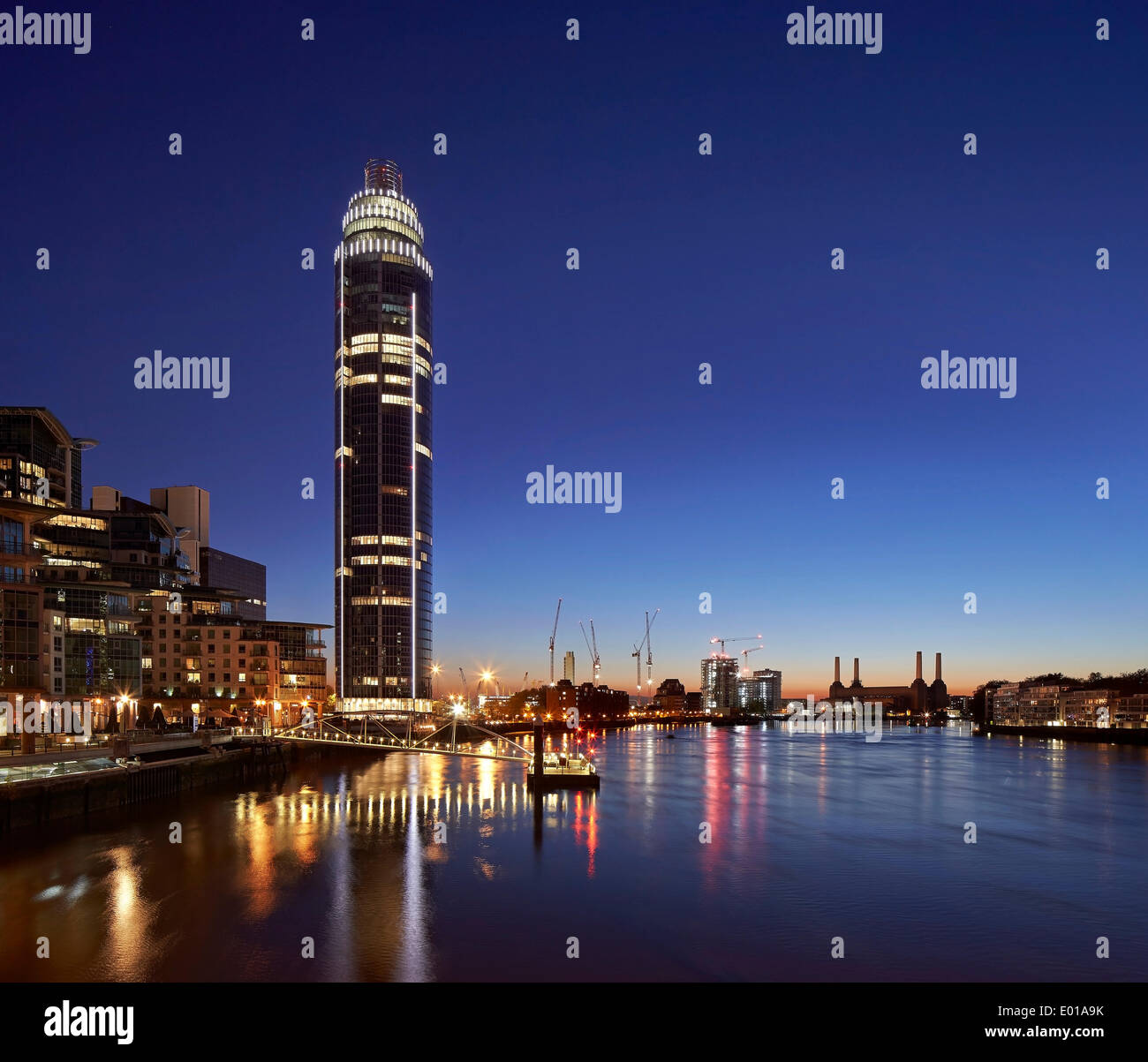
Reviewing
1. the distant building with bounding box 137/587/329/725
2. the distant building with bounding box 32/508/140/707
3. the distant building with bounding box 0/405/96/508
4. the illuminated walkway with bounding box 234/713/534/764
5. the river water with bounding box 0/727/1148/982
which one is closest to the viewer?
the river water with bounding box 0/727/1148/982

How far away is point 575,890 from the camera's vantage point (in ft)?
163

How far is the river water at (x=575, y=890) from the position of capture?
120 feet

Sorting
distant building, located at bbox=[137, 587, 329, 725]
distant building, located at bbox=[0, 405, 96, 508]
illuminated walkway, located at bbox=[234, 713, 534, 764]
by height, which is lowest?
illuminated walkway, located at bbox=[234, 713, 534, 764]

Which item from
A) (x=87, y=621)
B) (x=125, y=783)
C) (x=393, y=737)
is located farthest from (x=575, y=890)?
(x=87, y=621)

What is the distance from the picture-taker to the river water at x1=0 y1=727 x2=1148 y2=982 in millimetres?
36438

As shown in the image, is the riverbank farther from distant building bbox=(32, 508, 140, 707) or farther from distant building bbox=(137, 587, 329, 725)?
distant building bbox=(137, 587, 329, 725)

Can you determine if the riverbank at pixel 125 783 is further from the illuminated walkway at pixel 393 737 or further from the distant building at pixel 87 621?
the distant building at pixel 87 621

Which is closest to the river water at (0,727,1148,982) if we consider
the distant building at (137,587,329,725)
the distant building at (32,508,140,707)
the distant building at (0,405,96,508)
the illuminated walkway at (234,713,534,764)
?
the illuminated walkway at (234,713,534,764)

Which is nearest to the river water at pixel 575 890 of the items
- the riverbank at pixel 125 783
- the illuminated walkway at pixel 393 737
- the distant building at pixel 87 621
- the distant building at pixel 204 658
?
the riverbank at pixel 125 783

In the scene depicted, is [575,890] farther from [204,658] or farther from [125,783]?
[204,658]

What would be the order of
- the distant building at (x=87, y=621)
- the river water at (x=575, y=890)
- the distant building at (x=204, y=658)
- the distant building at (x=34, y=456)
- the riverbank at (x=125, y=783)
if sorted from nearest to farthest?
the river water at (x=575, y=890)
the riverbank at (x=125, y=783)
the distant building at (x=87, y=621)
the distant building at (x=34, y=456)
the distant building at (x=204, y=658)

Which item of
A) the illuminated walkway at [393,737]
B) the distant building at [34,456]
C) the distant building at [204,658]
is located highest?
the distant building at [34,456]

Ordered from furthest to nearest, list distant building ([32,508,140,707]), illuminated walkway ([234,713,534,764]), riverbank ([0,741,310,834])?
1. illuminated walkway ([234,713,534,764])
2. distant building ([32,508,140,707])
3. riverbank ([0,741,310,834])
